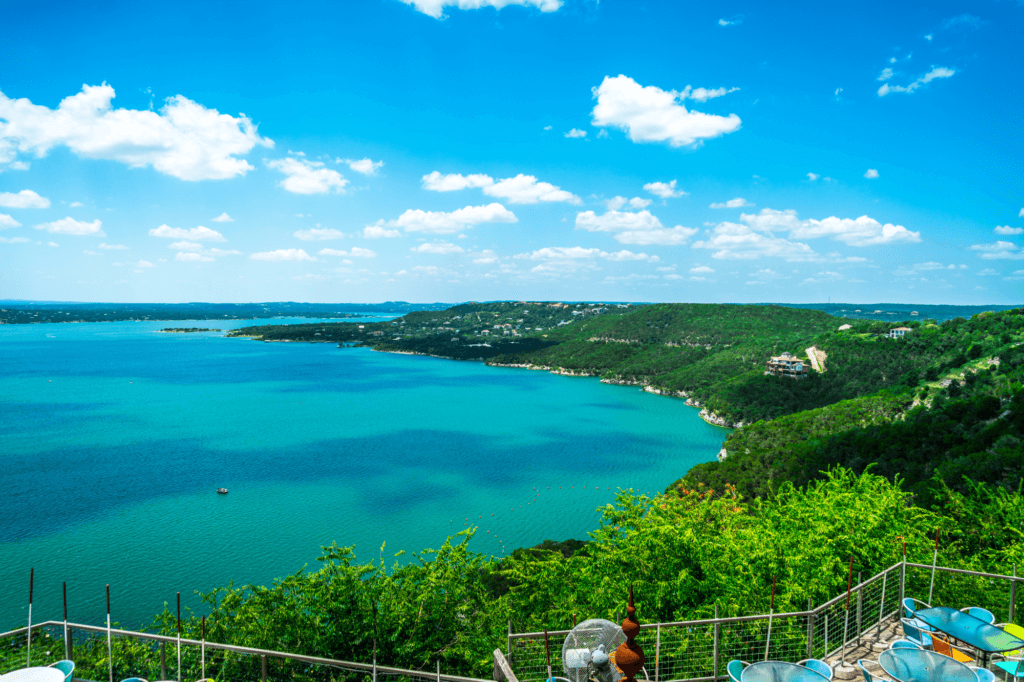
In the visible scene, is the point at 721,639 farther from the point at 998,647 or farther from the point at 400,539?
the point at 400,539

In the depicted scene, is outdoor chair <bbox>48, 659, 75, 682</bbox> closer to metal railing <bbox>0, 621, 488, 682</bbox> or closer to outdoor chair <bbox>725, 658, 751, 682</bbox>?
metal railing <bbox>0, 621, 488, 682</bbox>

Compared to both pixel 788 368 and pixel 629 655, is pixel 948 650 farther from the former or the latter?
pixel 788 368

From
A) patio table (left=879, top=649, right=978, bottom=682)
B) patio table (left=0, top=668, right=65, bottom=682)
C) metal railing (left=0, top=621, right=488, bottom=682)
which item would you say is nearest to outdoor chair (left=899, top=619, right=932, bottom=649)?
patio table (left=879, top=649, right=978, bottom=682)

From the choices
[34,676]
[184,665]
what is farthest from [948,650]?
[184,665]

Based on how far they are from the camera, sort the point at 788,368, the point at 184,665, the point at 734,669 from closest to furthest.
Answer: the point at 734,669
the point at 184,665
the point at 788,368

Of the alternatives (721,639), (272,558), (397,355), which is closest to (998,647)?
(721,639)

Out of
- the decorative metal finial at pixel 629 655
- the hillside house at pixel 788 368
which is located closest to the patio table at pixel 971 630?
the decorative metal finial at pixel 629 655
